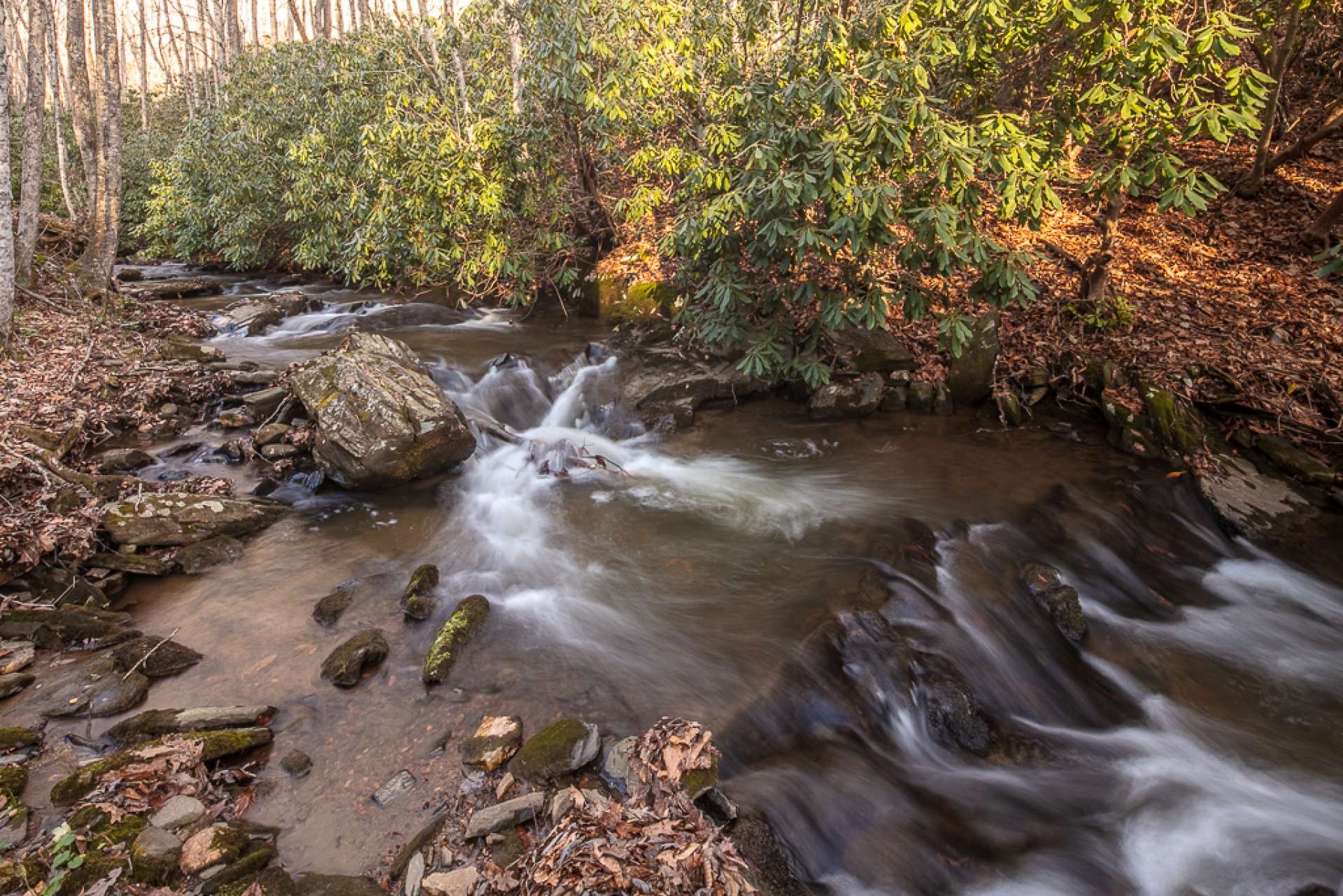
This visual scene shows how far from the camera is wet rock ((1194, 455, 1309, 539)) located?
21.6ft

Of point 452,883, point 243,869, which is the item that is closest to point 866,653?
point 452,883

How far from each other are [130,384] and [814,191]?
8006mm

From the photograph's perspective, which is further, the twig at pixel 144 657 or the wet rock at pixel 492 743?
the twig at pixel 144 657

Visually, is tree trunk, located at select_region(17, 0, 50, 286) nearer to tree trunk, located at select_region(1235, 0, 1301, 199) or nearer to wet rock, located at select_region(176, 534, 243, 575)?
wet rock, located at select_region(176, 534, 243, 575)

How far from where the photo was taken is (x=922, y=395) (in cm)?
900

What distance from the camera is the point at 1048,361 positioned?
8.72 meters

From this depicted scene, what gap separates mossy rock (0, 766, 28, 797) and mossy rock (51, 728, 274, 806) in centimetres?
17

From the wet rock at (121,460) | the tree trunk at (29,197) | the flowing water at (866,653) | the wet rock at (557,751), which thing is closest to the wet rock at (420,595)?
the flowing water at (866,653)

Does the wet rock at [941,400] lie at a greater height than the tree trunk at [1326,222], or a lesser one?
lesser

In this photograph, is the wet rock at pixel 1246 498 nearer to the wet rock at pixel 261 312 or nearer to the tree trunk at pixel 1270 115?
the tree trunk at pixel 1270 115

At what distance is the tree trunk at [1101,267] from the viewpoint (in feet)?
27.4

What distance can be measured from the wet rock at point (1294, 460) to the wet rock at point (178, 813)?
30.5 ft

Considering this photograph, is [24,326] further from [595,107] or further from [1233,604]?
[1233,604]

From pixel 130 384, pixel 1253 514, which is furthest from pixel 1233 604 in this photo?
pixel 130 384
